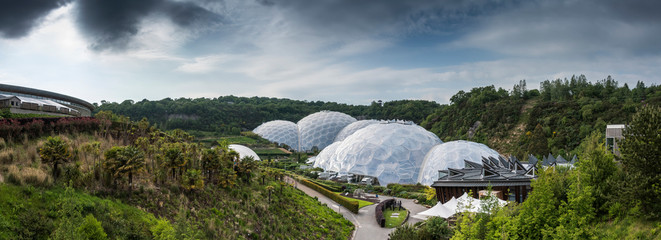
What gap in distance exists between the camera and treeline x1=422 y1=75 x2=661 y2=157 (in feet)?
167

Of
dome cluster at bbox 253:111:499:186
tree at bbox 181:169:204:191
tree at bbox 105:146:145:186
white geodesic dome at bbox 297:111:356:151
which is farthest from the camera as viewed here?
white geodesic dome at bbox 297:111:356:151

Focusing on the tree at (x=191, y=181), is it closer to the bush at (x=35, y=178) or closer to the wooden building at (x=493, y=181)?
the bush at (x=35, y=178)

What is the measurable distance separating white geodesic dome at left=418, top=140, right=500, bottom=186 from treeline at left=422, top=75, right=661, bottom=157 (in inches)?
615

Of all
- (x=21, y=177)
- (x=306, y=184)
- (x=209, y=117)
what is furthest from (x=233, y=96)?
(x=21, y=177)

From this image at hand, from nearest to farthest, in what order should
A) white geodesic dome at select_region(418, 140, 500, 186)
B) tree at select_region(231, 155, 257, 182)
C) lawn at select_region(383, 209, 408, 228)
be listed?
tree at select_region(231, 155, 257, 182) → lawn at select_region(383, 209, 408, 228) → white geodesic dome at select_region(418, 140, 500, 186)

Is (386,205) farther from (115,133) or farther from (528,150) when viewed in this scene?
(528,150)

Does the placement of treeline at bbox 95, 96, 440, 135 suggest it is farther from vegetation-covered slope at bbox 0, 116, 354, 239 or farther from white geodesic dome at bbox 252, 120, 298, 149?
vegetation-covered slope at bbox 0, 116, 354, 239

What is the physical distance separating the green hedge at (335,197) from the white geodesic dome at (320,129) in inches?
1275

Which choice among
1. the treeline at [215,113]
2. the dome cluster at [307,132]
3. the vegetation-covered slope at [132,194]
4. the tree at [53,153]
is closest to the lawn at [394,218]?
the vegetation-covered slope at [132,194]

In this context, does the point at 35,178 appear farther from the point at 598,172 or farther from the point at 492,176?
the point at 492,176

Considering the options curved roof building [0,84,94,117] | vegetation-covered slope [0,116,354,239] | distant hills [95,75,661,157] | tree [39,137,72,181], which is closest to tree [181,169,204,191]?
vegetation-covered slope [0,116,354,239]

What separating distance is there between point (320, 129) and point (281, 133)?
7765 mm

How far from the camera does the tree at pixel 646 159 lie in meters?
11.9

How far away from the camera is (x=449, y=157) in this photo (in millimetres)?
36844
